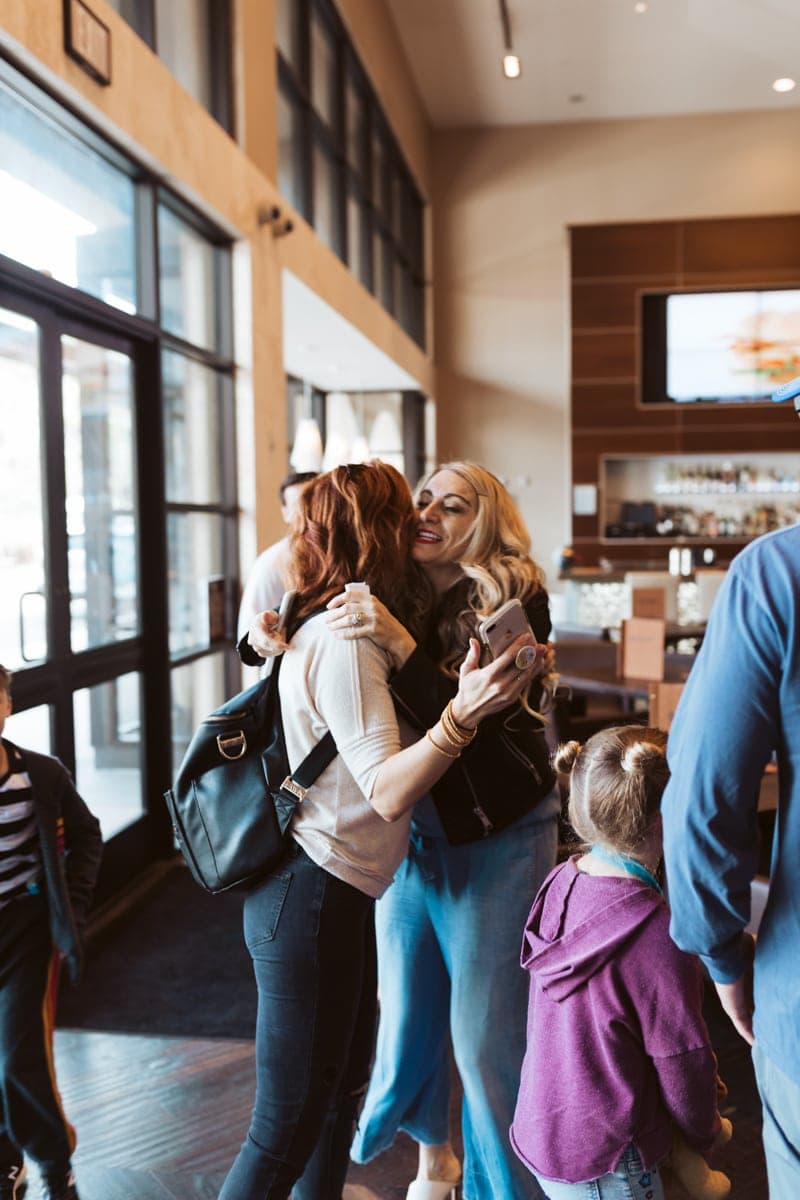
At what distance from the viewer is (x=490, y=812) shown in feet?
5.77

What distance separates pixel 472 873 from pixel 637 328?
9.65 metres

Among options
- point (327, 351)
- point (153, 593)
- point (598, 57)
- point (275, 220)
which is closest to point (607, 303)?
point (598, 57)

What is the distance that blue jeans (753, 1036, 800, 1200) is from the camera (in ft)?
3.44

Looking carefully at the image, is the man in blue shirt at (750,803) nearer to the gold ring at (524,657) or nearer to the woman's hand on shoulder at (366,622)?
the gold ring at (524,657)

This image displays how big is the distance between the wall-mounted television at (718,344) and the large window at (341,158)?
2.63 metres

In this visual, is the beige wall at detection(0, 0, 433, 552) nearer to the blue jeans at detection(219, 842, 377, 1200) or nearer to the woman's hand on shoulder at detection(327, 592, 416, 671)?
the woman's hand on shoulder at detection(327, 592, 416, 671)

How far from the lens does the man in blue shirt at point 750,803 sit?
1.00m

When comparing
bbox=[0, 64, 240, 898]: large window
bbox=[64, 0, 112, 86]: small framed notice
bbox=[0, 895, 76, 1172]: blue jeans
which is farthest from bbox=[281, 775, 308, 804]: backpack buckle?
bbox=[64, 0, 112, 86]: small framed notice

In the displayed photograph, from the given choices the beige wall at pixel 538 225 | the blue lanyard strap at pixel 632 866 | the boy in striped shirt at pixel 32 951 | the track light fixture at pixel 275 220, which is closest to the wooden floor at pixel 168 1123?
the boy in striped shirt at pixel 32 951

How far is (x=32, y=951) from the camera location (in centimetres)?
199

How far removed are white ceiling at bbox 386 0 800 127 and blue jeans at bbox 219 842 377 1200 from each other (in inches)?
336

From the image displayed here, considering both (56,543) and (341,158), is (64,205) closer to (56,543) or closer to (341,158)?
(56,543)

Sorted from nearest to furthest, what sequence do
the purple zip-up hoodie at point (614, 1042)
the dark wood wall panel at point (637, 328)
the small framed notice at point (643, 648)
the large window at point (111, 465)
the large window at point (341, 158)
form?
1. the purple zip-up hoodie at point (614, 1042)
2. the large window at point (111, 465)
3. the small framed notice at point (643, 648)
4. the large window at point (341, 158)
5. the dark wood wall panel at point (637, 328)

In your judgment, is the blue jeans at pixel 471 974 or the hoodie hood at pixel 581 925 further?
the blue jeans at pixel 471 974
